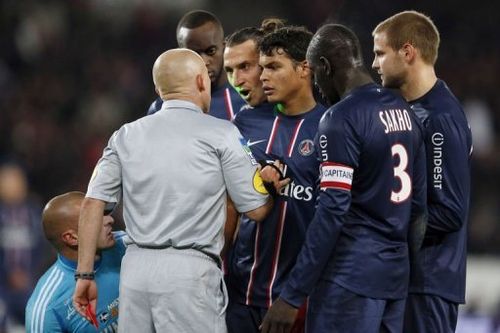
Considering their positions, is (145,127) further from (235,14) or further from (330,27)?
(235,14)

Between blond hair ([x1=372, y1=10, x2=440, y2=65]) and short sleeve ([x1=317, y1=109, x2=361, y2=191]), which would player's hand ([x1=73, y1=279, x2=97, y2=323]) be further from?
blond hair ([x1=372, y1=10, x2=440, y2=65])

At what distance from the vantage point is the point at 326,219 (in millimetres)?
4699

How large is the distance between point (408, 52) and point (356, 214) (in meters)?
0.87

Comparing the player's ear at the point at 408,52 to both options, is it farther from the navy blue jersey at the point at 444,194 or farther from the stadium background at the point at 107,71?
the stadium background at the point at 107,71

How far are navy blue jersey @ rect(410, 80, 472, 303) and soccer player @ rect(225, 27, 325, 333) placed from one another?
1.87ft

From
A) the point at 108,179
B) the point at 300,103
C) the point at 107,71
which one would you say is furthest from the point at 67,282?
the point at 107,71

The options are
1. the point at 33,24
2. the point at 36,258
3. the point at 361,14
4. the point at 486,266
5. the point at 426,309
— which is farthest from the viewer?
the point at 33,24

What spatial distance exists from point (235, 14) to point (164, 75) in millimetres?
12176

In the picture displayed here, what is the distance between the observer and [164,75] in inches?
196

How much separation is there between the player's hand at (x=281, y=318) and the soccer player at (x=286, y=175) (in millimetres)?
556

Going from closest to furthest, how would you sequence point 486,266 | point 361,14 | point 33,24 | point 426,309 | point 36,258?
point 426,309, point 361,14, point 486,266, point 36,258, point 33,24

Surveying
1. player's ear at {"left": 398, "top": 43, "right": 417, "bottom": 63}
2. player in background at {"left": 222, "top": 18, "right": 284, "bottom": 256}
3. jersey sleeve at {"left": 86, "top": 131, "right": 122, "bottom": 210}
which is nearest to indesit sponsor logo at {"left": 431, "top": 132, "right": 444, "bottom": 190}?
player's ear at {"left": 398, "top": 43, "right": 417, "bottom": 63}

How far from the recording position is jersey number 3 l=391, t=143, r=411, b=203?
4.82 meters

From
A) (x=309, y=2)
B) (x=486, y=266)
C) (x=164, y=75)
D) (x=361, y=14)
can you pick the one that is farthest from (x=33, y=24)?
(x=164, y=75)
